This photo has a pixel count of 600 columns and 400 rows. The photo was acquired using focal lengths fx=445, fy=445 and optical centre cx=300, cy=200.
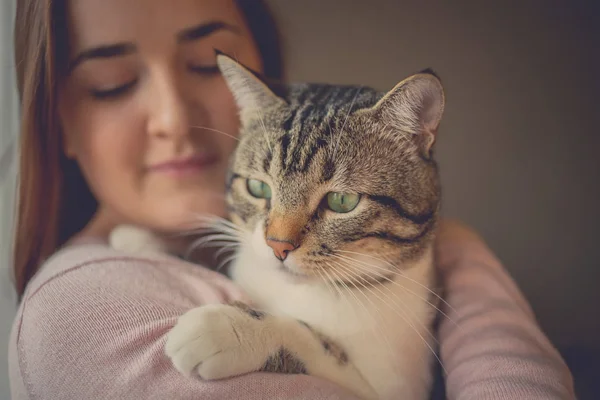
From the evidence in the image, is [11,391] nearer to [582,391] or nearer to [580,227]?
[582,391]

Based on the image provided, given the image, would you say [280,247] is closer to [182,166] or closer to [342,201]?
[342,201]

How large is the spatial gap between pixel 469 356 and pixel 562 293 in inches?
12.8

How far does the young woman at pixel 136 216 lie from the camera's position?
67cm

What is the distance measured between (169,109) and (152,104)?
0.04m

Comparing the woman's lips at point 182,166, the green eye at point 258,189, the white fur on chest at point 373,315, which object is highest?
the woman's lips at point 182,166

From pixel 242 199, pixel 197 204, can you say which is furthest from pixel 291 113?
pixel 197 204

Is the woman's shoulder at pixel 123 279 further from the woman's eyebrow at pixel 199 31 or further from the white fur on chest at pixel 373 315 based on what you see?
the woman's eyebrow at pixel 199 31

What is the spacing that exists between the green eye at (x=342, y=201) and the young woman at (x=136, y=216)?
10.2 inches

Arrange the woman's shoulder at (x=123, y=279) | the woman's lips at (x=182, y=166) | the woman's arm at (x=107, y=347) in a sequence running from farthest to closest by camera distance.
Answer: the woman's lips at (x=182, y=166) < the woman's shoulder at (x=123, y=279) < the woman's arm at (x=107, y=347)

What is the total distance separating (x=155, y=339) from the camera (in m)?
0.69

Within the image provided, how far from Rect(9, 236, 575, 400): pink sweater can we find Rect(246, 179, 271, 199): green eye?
0.19 metres

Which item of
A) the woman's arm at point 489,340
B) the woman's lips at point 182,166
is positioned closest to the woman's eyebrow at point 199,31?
the woman's lips at point 182,166

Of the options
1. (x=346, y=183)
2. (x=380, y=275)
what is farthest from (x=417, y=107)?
(x=380, y=275)

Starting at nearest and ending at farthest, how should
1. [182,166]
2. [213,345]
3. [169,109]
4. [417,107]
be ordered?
[213,345] → [417,107] → [169,109] → [182,166]
